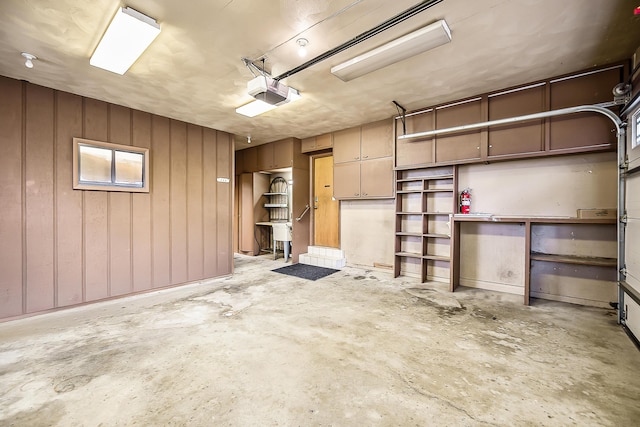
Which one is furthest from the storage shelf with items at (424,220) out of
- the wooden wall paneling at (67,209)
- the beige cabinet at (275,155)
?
the wooden wall paneling at (67,209)

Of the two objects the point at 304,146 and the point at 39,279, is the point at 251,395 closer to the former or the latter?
the point at 39,279

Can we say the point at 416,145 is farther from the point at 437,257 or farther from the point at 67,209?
the point at 67,209

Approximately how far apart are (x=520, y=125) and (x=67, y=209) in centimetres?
638

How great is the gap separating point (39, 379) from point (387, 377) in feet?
8.93

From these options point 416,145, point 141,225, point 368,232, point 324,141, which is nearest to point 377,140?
point 416,145

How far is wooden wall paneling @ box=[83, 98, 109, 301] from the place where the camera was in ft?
12.1

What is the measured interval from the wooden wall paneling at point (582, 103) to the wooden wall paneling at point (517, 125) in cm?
14

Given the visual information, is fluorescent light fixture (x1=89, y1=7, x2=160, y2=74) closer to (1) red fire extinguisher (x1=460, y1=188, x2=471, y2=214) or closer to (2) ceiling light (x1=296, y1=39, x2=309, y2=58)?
(2) ceiling light (x1=296, y1=39, x2=309, y2=58)

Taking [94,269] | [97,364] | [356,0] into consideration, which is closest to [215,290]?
[94,269]

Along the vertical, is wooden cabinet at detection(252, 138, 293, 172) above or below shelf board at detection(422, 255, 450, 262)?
above

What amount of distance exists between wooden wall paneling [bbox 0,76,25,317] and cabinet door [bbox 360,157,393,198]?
5.06 m

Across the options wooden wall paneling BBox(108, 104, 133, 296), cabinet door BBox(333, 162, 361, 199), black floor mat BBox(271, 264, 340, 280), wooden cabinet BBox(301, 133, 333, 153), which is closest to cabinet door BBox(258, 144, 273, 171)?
wooden cabinet BBox(301, 133, 333, 153)

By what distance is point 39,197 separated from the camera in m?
3.35

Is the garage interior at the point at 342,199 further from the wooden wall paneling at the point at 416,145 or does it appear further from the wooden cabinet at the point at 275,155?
the wooden cabinet at the point at 275,155
